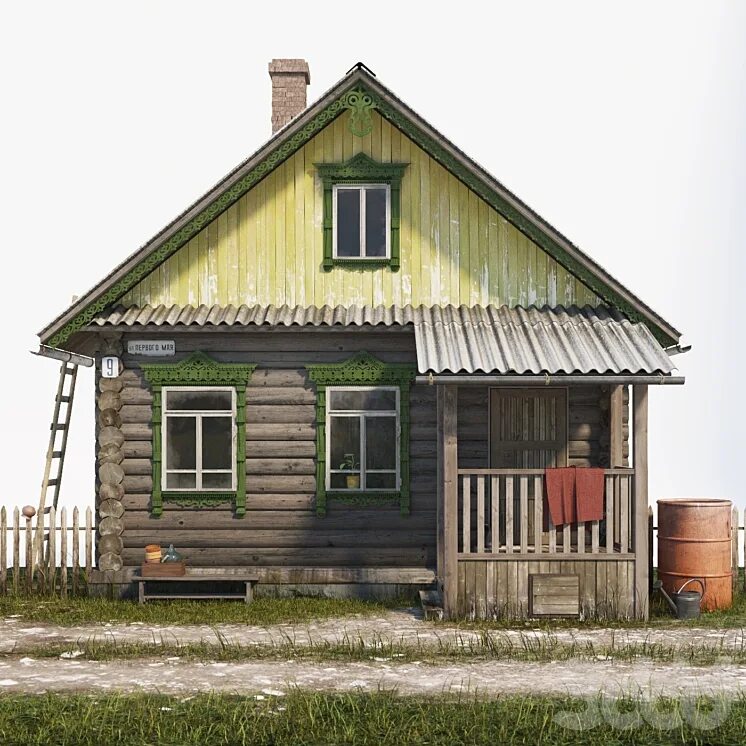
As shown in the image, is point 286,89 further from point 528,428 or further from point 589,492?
point 589,492

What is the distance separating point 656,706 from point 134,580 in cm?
854

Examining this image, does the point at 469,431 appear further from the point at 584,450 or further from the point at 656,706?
the point at 656,706

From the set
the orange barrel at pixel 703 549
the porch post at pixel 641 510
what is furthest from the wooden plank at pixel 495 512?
the orange barrel at pixel 703 549

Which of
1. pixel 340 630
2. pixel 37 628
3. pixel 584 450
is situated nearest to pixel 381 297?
Answer: pixel 584 450

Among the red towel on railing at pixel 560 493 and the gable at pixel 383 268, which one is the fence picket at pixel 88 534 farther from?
the red towel on railing at pixel 560 493

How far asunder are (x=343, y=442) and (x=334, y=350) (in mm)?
1413

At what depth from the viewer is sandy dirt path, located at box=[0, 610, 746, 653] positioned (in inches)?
500

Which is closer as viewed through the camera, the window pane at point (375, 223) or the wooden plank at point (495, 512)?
the wooden plank at point (495, 512)

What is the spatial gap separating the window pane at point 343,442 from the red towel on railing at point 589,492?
11.7ft

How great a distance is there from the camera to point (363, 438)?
16.2 metres

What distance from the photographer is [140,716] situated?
9.26 m

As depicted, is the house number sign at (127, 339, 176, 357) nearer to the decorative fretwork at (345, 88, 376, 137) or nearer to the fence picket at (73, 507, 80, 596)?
the fence picket at (73, 507, 80, 596)

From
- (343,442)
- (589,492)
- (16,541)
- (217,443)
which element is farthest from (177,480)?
(589,492)

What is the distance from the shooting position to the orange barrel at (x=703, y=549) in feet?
50.0
